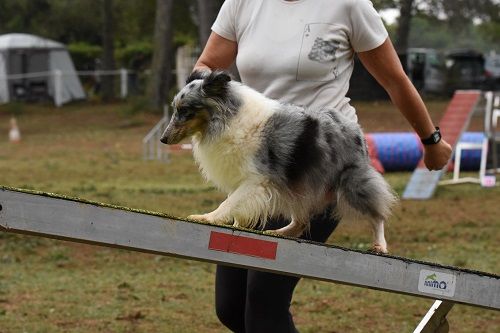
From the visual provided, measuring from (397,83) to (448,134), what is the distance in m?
10.1

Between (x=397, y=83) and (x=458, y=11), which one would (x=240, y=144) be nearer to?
(x=397, y=83)

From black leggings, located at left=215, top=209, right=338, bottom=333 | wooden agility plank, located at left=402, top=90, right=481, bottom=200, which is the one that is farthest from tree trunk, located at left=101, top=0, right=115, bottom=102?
black leggings, located at left=215, top=209, right=338, bottom=333

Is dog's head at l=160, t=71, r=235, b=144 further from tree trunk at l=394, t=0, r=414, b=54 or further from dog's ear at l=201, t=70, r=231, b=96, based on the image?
tree trunk at l=394, t=0, r=414, b=54

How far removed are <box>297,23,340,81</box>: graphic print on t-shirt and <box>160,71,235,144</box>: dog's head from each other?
0.36 m

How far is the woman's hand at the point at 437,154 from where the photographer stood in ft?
14.3

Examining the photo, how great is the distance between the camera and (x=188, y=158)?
18.6 metres

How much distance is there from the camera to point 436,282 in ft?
11.6

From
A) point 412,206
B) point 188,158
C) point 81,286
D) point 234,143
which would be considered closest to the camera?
point 234,143

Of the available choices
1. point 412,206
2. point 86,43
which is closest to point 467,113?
point 412,206

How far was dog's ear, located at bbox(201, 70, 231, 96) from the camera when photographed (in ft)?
Answer: 12.8

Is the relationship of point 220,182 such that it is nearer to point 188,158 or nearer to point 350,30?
point 350,30

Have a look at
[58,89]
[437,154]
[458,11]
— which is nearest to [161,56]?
[58,89]

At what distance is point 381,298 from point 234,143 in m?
3.79

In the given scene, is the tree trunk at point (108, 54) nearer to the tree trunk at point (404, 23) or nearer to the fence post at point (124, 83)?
the fence post at point (124, 83)
